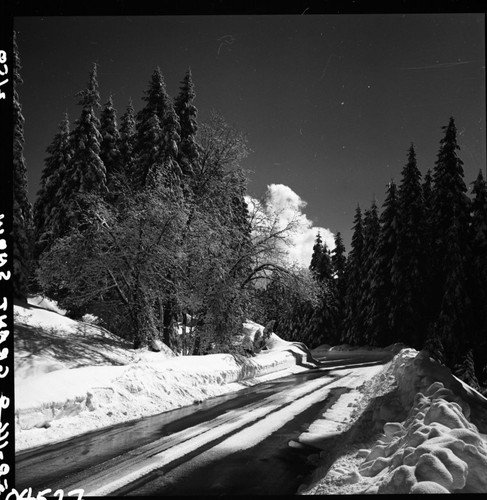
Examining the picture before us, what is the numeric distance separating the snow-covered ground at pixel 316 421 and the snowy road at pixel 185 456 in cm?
37

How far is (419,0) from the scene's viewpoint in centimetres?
490

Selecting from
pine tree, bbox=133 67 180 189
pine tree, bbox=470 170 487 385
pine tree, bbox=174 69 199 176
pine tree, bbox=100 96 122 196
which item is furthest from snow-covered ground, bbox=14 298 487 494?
pine tree, bbox=174 69 199 176

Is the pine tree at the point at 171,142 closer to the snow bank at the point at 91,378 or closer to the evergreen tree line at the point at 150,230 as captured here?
the evergreen tree line at the point at 150,230

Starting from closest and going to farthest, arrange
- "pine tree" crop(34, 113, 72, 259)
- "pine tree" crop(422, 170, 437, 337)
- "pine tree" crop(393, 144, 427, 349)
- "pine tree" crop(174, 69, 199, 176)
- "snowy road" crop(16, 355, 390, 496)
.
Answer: "snowy road" crop(16, 355, 390, 496)
"pine tree" crop(422, 170, 437, 337)
"pine tree" crop(393, 144, 427, 349)
"pine tree" crop(34, 113, 72, 259)
"pine tree" crop(174, 69, 199, 176)

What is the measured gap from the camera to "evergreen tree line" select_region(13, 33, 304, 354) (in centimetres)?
1320

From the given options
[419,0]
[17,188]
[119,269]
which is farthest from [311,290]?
[419,0]

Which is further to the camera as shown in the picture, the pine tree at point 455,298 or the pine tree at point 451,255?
the pine tree at point 455,298

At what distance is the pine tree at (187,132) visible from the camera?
56.7 ft

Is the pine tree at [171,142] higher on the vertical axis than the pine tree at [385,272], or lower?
higher

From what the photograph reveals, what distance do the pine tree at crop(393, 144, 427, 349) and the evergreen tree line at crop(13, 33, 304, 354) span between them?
5.97m

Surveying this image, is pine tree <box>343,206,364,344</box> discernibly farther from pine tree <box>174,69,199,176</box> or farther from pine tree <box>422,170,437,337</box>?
pine tree <box>174,69,199,176</box>

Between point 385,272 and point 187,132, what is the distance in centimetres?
1054

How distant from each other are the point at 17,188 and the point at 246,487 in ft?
22.2

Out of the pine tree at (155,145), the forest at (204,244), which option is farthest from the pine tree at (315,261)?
the pine tree at (155,145)
